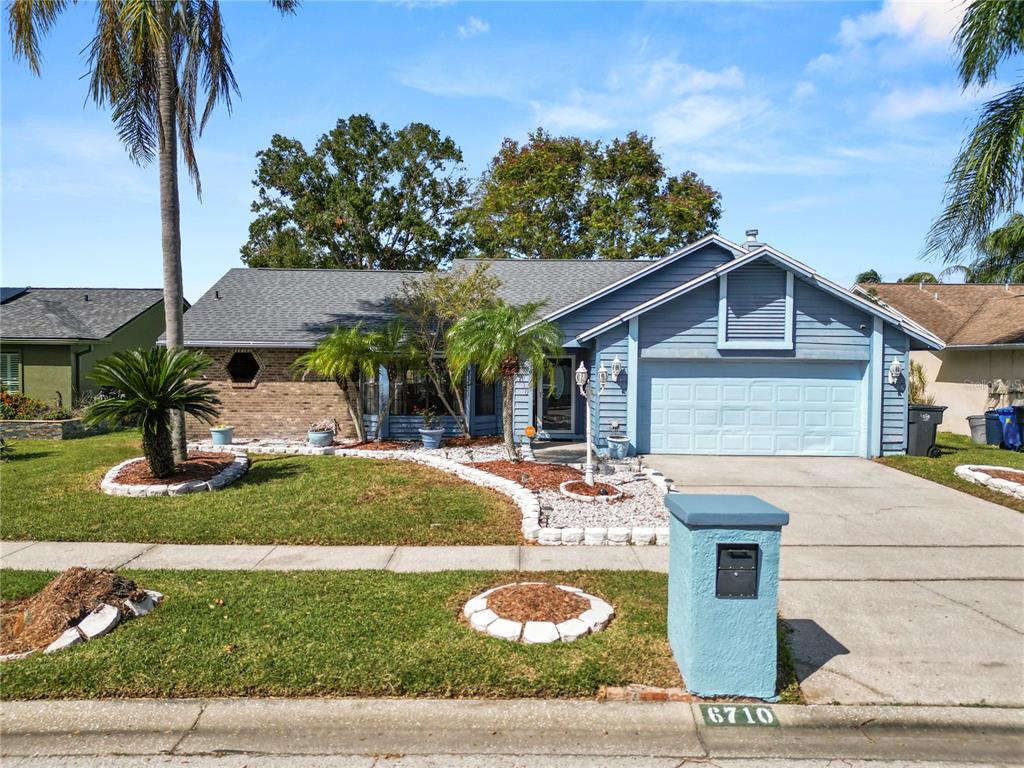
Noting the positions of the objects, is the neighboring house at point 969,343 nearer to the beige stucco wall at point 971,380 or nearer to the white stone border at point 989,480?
the beige stucco wall at point 971,380

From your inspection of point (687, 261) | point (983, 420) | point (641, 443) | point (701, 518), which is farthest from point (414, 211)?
point (701, 518)

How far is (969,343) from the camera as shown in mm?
19516

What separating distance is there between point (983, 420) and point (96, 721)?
20319 mm

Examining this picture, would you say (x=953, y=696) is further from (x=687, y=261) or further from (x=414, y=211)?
(x=414, y=211)

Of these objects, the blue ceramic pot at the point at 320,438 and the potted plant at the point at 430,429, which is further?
the potted plant at the point at 430,429

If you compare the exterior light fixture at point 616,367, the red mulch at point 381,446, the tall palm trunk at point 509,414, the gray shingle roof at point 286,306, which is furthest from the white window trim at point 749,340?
the gray shingle roof at point 286,306

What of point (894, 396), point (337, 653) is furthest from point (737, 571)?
point (894, 396)

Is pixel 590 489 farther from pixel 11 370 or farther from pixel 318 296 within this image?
pixel 11 370

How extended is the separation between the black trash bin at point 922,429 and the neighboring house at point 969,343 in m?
4.96

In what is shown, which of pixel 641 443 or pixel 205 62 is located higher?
pixel 205 62

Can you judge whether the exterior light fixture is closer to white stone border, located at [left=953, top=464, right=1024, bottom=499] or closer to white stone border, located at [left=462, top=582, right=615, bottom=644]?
white stone border, located at [left=953, top=464, right=1024, bottom=499]

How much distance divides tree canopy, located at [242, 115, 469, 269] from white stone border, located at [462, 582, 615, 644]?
97.2 ft

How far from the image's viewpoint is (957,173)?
14.6m

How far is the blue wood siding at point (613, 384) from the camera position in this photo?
1432 centimetres
